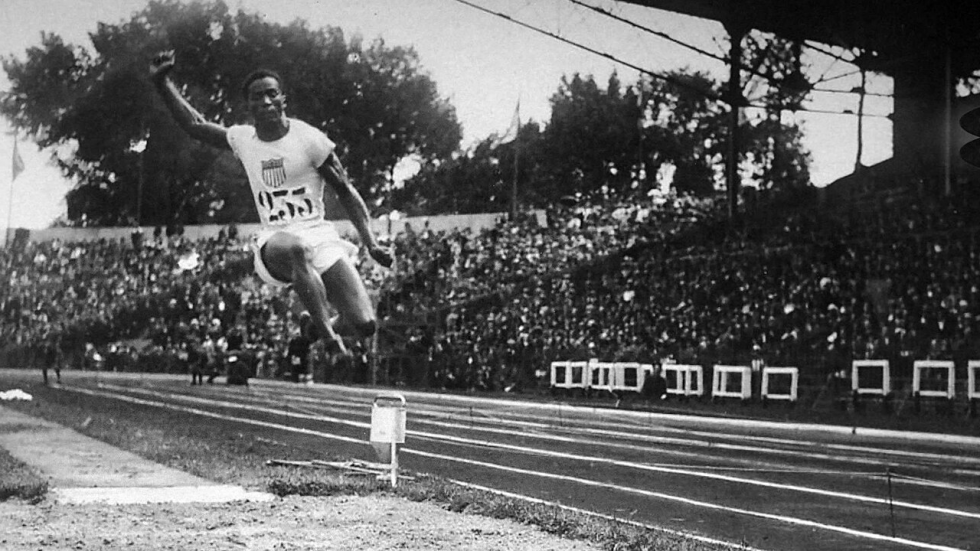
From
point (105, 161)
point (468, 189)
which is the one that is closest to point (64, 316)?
point (105, 161)

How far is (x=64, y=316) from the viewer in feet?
34.7

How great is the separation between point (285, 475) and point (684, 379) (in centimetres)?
836

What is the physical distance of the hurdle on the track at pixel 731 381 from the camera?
675 inches

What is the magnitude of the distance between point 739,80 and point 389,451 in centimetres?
664

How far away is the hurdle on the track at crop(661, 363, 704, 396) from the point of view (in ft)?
55.6

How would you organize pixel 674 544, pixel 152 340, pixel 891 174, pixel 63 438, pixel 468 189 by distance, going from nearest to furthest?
pixel 674 544 → pixel 152 340 → pixel 468 189 → pixel 63 438 → pixel 891 174

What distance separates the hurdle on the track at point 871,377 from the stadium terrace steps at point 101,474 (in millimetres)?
9574

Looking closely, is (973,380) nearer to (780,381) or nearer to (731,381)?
(780,381)

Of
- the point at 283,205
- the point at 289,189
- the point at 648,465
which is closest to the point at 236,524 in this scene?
the point at 283,205

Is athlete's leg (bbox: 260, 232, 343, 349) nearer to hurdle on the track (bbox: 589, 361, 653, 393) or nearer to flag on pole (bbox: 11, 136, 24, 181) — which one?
flag on pole (bbox: 11, 136, 24, 181)

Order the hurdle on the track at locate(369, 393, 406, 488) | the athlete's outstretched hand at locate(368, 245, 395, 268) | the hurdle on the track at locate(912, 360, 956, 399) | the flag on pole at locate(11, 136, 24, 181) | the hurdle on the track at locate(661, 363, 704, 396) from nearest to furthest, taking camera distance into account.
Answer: the athlete's outstretched hand at locate(368, 245, 395, 268), the hurdle on the track at locate(369, 393, 406, 488), the flag on pole at locate(11, 136, 24, 181), the hurdle on the track at locate(912, 360, 956, 399), the hurdle on the track at locate(661, 363, 704, 396)

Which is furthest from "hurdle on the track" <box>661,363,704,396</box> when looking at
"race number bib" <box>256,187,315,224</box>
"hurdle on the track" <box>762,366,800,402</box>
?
"race number bib" <box>256,187,315,224</box>

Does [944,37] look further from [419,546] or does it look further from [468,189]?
[419,546]

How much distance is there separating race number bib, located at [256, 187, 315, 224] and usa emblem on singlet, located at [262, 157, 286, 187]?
2.5 inches
